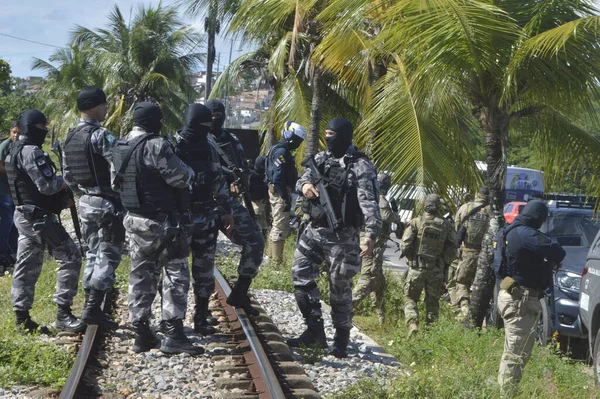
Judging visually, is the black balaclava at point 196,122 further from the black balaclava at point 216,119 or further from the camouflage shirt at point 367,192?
the camouflage shirt at point 367,192

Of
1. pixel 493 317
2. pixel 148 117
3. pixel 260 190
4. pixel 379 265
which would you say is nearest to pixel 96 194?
pixel 148 117

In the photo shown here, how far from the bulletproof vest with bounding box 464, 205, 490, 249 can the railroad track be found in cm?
450

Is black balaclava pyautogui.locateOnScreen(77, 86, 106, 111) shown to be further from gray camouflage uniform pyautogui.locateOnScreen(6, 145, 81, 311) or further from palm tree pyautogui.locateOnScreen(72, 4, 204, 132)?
palm tree pyautogui.locateOnScreen(72, 4, 204, 132)

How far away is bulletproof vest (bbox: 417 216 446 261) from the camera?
9.79 m

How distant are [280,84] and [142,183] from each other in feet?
42.0

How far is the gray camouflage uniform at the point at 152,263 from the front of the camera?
651 centimetres

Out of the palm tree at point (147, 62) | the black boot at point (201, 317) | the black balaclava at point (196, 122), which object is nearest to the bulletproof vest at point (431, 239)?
the black boot at point (201, 317)

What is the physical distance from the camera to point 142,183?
6.56m

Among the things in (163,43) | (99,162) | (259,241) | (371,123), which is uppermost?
(163,43)

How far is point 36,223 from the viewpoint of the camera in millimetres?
7242

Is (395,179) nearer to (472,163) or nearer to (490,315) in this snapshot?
(472,163)

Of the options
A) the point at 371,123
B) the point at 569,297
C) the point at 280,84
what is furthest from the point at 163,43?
the point at 569,297

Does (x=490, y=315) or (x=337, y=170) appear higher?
(x=337, y=170)

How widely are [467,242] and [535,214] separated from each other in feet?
16.4
